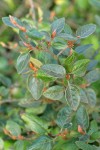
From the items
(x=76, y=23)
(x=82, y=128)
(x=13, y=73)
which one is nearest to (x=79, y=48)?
(x=82, y=128)

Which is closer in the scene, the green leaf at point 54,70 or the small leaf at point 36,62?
the green leaf at point 54,70

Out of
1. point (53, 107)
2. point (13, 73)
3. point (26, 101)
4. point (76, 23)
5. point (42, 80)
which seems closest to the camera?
point (42, 80)

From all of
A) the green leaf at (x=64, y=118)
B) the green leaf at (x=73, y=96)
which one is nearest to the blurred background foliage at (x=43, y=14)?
the green leaf at (x=64, y=118)

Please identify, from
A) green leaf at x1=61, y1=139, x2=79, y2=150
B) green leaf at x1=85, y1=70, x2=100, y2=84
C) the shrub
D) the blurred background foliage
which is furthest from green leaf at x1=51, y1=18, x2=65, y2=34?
the blurred background foliage

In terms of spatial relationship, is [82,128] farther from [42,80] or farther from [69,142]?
[42,80]

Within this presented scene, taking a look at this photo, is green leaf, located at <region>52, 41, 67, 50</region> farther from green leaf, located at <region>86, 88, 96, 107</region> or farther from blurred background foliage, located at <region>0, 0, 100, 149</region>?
blurred background foliage, located at <region>0, 0, 100, 149</region>

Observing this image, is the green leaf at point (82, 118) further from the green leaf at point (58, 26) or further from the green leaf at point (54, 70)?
the green leaf at point (58, 26)
